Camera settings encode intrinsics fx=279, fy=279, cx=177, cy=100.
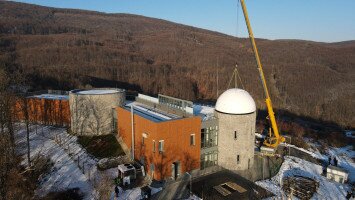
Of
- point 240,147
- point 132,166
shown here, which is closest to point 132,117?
point 132,166

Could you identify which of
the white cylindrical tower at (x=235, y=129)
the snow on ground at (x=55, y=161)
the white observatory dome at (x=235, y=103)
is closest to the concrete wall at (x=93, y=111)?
the snow on ground at (x=55, y=161)

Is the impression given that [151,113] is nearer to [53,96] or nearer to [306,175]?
[306,175]

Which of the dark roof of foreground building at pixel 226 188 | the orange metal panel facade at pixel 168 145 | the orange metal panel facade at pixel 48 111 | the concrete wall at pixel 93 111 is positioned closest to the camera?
the dark roof of foreground building at pixel 226 188

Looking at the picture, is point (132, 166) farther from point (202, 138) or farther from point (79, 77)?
point (79, 77)

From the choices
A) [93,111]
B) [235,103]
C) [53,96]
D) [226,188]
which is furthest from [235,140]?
[53,96]

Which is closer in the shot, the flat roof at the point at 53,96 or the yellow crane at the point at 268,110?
the yellow crane at the point at 268,110

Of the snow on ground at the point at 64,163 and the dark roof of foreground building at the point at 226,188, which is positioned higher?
the snow on ground at the point at 64,163

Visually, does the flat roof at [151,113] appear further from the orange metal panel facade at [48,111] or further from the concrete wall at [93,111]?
the orange metal panel facade at [48,111]
